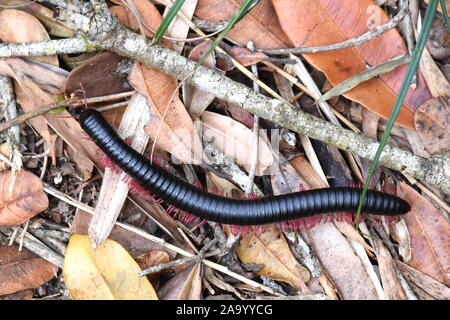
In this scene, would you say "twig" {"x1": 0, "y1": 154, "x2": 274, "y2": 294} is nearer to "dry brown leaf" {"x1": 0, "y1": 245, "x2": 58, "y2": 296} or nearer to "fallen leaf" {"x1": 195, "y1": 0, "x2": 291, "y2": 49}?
"dry brown leaf" {"x1": 0, "y1": 245, "x2": 58, "y2": 296}

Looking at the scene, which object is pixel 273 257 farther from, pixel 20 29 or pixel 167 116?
pixel 20 29

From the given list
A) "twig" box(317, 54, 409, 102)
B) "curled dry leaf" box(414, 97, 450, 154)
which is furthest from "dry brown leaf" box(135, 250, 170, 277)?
"curled dry leaf" box(414, 97, 450, 154)

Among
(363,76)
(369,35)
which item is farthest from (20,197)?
(369,35)

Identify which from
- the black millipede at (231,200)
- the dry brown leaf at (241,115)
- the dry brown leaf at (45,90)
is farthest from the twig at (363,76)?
the dry brown leaf at (45,90)

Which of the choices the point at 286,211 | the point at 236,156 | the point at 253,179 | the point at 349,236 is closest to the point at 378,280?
the point at 349,236

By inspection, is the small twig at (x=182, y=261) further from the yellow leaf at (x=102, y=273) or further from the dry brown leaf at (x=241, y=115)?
the dry brown leaf at (x=241, y=115)
